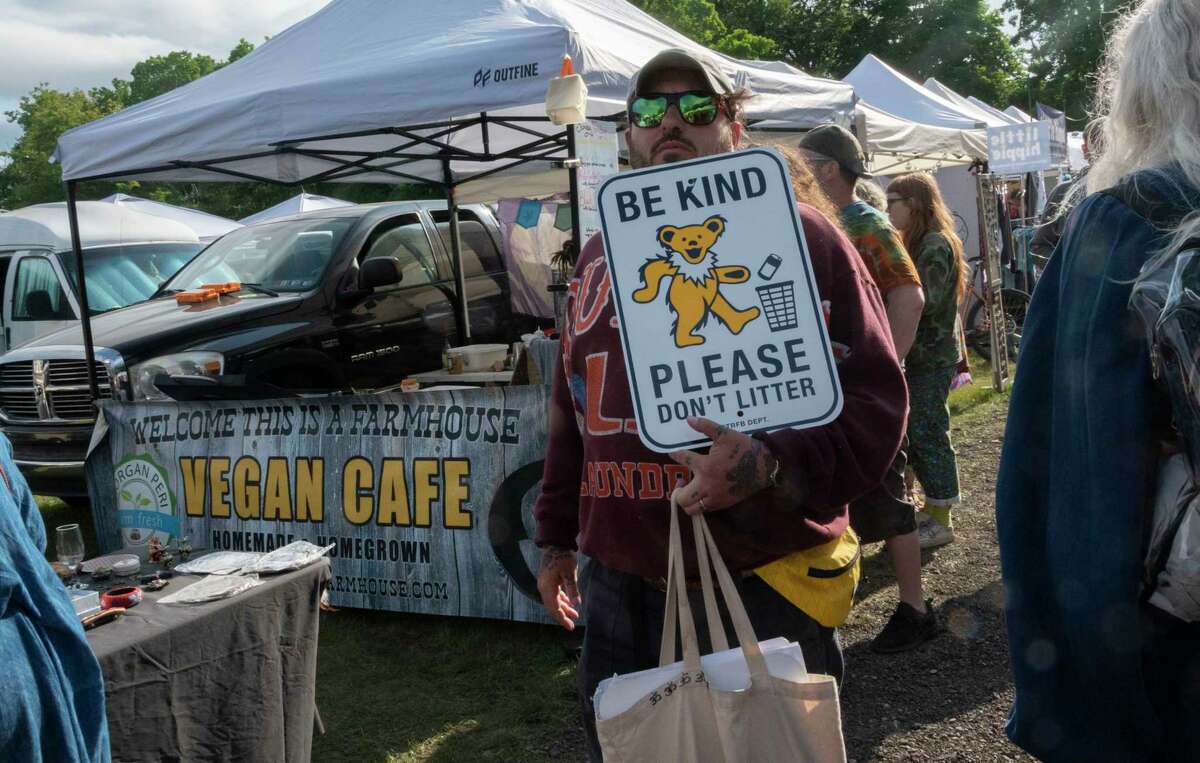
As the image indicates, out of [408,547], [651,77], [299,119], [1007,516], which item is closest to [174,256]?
[299,119]

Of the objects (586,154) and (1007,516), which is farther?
(586,154)

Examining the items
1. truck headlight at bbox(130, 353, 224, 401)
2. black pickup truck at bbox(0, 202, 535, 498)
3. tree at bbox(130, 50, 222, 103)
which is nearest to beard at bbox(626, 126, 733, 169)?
black pickup truck at bbox(0, 202, 535, 498)

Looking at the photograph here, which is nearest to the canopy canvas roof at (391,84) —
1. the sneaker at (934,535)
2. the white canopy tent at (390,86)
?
the white canopy tent at (390,86)

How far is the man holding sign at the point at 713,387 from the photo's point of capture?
1.68 m

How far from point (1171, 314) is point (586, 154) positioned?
3786mm

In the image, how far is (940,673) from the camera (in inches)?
154

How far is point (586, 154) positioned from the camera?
4695mm

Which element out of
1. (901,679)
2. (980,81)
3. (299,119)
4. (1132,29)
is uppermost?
(980,81)

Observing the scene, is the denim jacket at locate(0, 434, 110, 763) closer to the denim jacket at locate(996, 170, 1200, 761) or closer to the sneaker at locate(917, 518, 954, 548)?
the denim jacket at locate(996, 170, 1200, 761)

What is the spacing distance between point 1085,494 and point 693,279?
73cm

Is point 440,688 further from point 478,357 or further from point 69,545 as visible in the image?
point 478,357

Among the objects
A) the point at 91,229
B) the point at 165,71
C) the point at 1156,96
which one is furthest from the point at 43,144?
the point at 1156,96

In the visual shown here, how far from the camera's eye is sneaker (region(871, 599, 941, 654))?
161 inches

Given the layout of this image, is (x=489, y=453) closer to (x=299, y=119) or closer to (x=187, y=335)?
(x=299, y=119)
